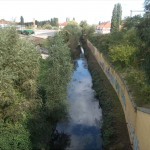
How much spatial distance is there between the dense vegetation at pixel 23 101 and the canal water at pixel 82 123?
1735mm

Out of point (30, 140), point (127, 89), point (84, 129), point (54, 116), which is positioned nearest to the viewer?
point (30, 140)

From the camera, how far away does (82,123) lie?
2289cm

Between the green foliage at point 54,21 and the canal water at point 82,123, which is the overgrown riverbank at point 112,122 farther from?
the green foliage at point 54,21

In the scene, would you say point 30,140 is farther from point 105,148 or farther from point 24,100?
point 105,148

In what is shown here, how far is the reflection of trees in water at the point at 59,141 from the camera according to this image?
62.5ft

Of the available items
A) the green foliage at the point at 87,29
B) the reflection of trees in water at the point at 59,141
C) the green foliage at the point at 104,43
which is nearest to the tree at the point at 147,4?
the reflection of trees in water at the point at 59,141

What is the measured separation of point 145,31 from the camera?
16.4m

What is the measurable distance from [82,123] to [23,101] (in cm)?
795

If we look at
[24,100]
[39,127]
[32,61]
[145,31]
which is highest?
[145,31]

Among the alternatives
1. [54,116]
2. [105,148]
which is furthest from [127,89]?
[54,116]

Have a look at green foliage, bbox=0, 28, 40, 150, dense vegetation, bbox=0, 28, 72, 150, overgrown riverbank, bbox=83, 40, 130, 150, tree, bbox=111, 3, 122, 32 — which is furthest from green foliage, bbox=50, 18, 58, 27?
green foliage, bbox=0, 28, 40, 150

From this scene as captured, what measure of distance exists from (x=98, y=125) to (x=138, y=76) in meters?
5.32

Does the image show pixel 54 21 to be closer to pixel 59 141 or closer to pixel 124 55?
pixel 124 55

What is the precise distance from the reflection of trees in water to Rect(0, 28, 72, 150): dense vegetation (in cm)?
98
